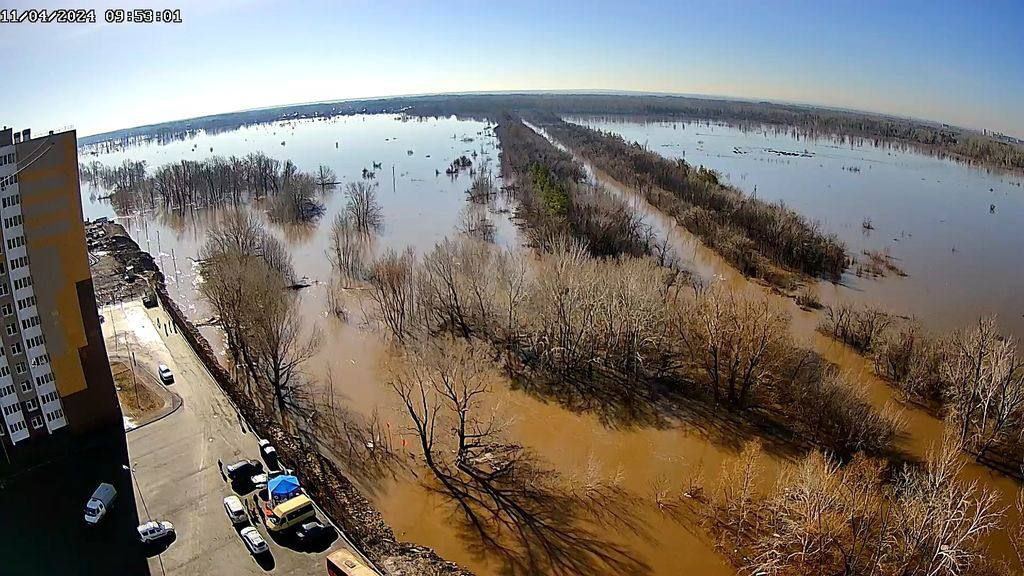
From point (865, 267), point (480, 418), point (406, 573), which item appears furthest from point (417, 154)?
point (406, 573)

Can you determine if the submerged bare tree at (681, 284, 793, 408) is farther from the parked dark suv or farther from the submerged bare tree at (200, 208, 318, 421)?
the parked dark suv

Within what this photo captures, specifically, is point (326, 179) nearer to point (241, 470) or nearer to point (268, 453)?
point (268, 453)

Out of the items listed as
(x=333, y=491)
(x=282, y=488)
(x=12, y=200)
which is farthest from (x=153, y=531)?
(x=12, y=200)

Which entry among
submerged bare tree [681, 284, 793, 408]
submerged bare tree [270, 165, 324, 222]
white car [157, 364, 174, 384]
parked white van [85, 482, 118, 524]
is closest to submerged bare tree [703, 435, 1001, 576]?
submerged bare tree [681, 284, 793, 408]

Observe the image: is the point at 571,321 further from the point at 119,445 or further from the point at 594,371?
the point at 119,445

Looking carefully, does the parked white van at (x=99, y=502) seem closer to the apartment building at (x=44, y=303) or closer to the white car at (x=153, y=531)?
the white car at (x=153, y=531)

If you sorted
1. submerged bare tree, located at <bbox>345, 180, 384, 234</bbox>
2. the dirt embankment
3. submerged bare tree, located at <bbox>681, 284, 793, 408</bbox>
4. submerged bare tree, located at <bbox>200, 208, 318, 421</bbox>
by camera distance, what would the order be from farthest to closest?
submerged bare tree, located at <bbox>345, 180, 384, 234</bbox> → submerged bare tree, located at <bbox>200, 208, 318, 421</bbox> → submerged bare tree, located at <bbox>681, 284, 793, 408</bbox> → the dirt embankment
